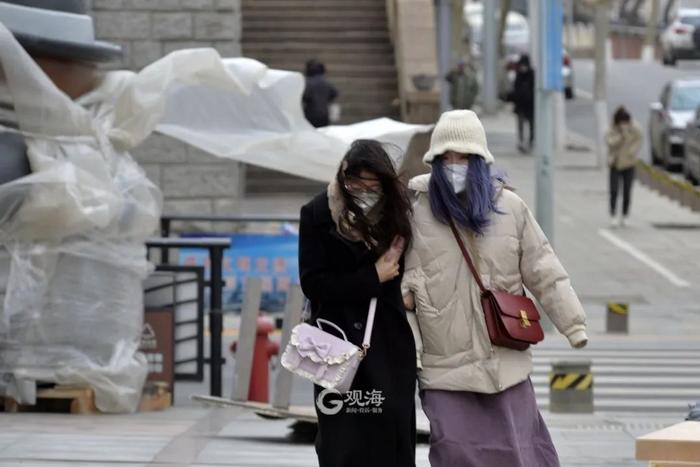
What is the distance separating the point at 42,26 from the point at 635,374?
6031mm

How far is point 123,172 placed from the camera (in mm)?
12742

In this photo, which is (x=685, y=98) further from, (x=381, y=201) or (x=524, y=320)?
(x=381, y=201)

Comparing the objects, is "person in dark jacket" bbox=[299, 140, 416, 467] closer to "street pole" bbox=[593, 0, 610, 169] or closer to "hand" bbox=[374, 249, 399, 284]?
"hand" bbox=[374, 249, 399, 284]

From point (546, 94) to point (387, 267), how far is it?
43.1 feet

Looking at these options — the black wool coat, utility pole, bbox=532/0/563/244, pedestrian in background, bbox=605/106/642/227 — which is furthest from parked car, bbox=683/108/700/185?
the black wool coat

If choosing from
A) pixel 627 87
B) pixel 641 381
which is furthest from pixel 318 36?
pixel 627 87

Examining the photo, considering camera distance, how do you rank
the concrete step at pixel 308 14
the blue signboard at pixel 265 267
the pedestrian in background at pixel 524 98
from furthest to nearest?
1. the pedestrian in background at pixel 524 98
2. the concrete step at pixel 308 14
3. the blue signboard at pixel 265 267

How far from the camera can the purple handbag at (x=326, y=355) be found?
677 cm

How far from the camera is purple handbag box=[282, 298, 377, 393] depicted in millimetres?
6770

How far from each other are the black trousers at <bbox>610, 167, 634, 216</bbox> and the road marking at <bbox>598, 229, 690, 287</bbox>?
1.37ft

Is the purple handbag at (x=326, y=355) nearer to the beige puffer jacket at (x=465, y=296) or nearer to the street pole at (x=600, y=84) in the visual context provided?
the beige puffer jacket at (x=465, y=296)

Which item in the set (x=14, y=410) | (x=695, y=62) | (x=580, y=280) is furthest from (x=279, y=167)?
(x=695, y=62)

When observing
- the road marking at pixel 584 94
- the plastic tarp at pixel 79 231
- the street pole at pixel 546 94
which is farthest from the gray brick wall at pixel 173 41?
the road marking at pixel 584 94

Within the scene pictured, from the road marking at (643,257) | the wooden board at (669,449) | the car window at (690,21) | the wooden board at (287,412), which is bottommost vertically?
the road marking at (643,257)
